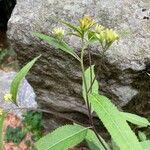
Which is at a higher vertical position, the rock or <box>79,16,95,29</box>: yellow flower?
<box>79,16,95,29</box>: yellow flower

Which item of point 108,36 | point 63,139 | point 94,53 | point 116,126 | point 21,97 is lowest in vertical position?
point 21,97

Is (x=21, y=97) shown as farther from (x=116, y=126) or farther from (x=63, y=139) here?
(x=116, y=126)

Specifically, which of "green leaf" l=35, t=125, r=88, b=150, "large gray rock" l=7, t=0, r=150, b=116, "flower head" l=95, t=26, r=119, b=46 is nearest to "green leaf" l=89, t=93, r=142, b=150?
"flower head" l=95, t=26, r=119, b=46

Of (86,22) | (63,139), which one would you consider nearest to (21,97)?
(63,139)

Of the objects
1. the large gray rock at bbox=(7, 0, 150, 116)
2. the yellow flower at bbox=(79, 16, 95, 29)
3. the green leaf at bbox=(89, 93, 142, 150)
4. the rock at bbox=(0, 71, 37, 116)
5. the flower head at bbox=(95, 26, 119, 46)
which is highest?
the yellow flower at bbox=(79, 16, 95, 29)

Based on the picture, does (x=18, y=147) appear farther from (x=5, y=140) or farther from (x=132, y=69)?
(x=132, y=69)

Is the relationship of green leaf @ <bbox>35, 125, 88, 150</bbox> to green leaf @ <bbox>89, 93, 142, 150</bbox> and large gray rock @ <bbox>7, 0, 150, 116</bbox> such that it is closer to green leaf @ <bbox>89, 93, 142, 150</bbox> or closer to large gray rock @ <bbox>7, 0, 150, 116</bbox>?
green leaf @ <bbox>89, 93, 142, 150</bbox>
